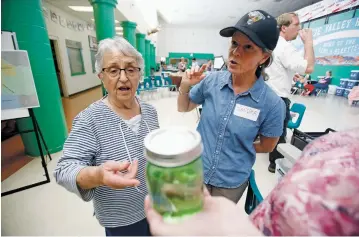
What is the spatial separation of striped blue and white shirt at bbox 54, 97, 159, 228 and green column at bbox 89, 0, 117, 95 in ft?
11.7

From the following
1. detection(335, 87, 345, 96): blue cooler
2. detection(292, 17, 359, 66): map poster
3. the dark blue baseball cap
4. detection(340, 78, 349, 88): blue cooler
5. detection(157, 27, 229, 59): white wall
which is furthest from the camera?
detection(157, 27, 229, 59): white wall

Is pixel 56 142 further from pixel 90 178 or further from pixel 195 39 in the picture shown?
pixel 195 39

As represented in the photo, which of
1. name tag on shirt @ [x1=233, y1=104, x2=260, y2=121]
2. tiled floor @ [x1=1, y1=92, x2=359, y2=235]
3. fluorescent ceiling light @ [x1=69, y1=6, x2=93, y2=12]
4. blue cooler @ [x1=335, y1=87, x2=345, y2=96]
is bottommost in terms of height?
tiled floor @ [x1=1, y1=92, x2=359, y2=235]

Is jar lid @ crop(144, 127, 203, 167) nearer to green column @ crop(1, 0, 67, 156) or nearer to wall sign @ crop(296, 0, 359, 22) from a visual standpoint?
green column @ crop(1, 0, 67, 156)

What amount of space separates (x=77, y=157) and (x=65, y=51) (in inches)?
334

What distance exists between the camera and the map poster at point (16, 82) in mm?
2121

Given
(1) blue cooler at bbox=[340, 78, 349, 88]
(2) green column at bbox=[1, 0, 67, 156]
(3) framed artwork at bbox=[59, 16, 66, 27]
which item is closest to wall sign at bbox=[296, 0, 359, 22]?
(1) blue cooler at bbox=[340, 78, 349, 88]

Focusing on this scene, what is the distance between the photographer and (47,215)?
6.59 ft

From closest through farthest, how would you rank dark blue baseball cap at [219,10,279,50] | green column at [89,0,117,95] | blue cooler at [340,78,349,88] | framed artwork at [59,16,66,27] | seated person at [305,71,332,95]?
dark blue baseball cap at [219,10,279,50] < green column at [89,0,117,95] < framed artwork at [59,16,66,27] < blue cooler at [340,78,349,88] < seated person at [305,71,332,95]

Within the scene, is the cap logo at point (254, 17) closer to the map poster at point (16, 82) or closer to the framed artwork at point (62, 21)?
the map poster at point (16, 82)

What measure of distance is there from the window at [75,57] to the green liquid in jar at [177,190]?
9294 millimetres

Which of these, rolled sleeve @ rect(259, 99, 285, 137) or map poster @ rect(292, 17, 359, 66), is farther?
map poster @ rect(292, 17, 359, 66)

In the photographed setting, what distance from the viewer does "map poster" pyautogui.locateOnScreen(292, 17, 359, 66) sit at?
25.1ft

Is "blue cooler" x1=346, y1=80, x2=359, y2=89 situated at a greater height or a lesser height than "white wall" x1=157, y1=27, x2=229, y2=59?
lesser
